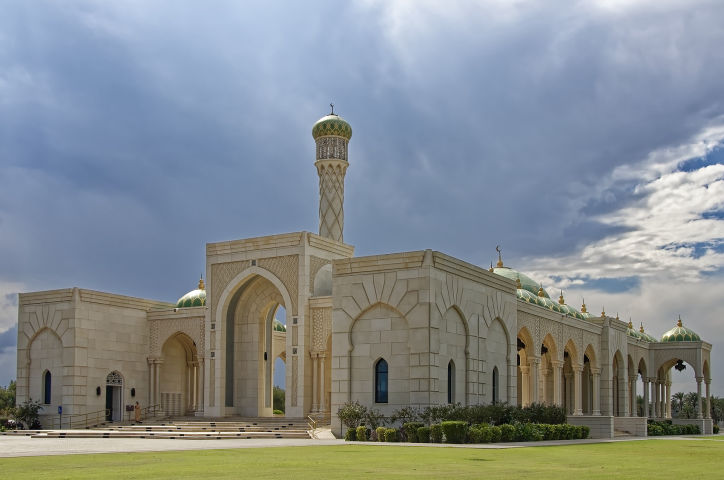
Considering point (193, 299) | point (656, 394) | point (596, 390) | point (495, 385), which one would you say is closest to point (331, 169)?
point (193, 299)

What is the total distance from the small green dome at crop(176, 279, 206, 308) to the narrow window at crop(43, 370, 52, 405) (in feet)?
20.7


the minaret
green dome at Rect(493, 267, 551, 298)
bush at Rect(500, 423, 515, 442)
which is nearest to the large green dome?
green dome at Rect(493, 267, 551, 298)

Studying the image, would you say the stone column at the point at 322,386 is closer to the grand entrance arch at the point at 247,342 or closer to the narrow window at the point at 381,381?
the grand entrance arch at the point at 247,342

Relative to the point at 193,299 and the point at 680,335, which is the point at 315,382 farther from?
the point at 680,335

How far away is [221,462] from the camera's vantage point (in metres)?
14.4

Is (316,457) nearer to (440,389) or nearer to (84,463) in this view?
(84,463)

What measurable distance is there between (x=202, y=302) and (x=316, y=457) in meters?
23.3

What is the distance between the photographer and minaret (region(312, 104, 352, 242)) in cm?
3925

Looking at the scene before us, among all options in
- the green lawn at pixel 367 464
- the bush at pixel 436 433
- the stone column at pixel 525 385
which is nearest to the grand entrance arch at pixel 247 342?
the stone column at pixel 525 385

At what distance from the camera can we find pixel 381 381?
26984mm

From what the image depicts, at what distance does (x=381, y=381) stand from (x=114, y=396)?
47.0ft

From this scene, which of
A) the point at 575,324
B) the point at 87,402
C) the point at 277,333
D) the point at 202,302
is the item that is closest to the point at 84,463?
the point at 87,402

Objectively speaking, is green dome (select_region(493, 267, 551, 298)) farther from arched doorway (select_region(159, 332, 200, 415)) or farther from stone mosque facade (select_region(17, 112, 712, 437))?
arched doorway (select_region(159, 332, 200, 415))

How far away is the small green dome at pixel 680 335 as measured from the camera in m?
55.2
